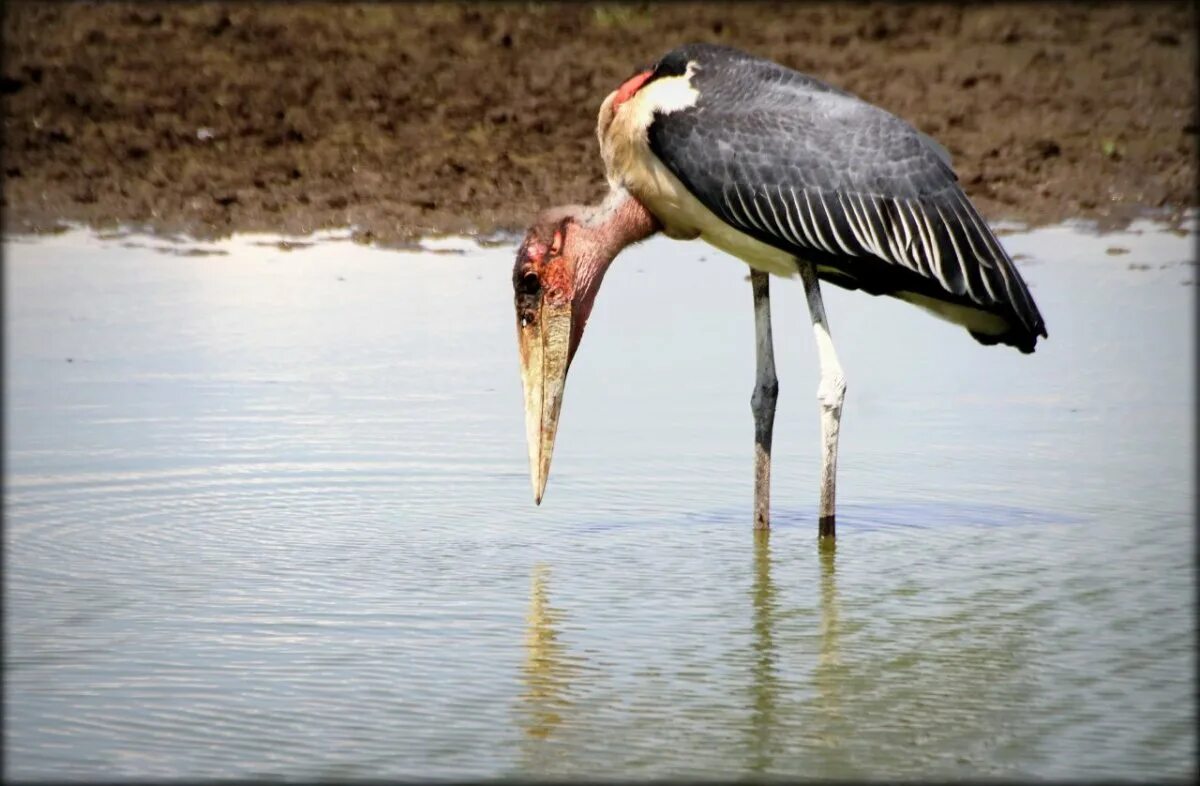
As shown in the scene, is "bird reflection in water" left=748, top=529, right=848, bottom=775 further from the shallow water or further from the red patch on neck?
the red patch on neck

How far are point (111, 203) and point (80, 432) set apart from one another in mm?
4321

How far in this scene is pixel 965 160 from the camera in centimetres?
1152

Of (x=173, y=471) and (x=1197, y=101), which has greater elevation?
(x=1197, y=101)

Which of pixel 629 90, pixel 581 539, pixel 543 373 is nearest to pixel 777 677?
pixel 581 539

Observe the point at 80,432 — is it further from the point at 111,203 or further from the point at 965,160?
the point at 965,160

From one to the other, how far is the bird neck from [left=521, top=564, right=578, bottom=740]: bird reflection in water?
0.93 metres

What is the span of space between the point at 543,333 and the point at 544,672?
1384 millimetres

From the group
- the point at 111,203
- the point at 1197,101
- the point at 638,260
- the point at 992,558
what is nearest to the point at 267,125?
the point at 111,203

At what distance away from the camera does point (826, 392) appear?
18.6 ft

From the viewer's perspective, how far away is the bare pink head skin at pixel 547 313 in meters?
5.45

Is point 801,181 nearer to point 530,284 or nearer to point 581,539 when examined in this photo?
point 530,284

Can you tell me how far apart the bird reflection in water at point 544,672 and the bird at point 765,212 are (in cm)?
74

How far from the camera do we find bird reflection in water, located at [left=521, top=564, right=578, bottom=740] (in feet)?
13.0

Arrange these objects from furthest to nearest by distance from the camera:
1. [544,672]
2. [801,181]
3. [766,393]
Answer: [766,393]
[801,181]
[544,672]
